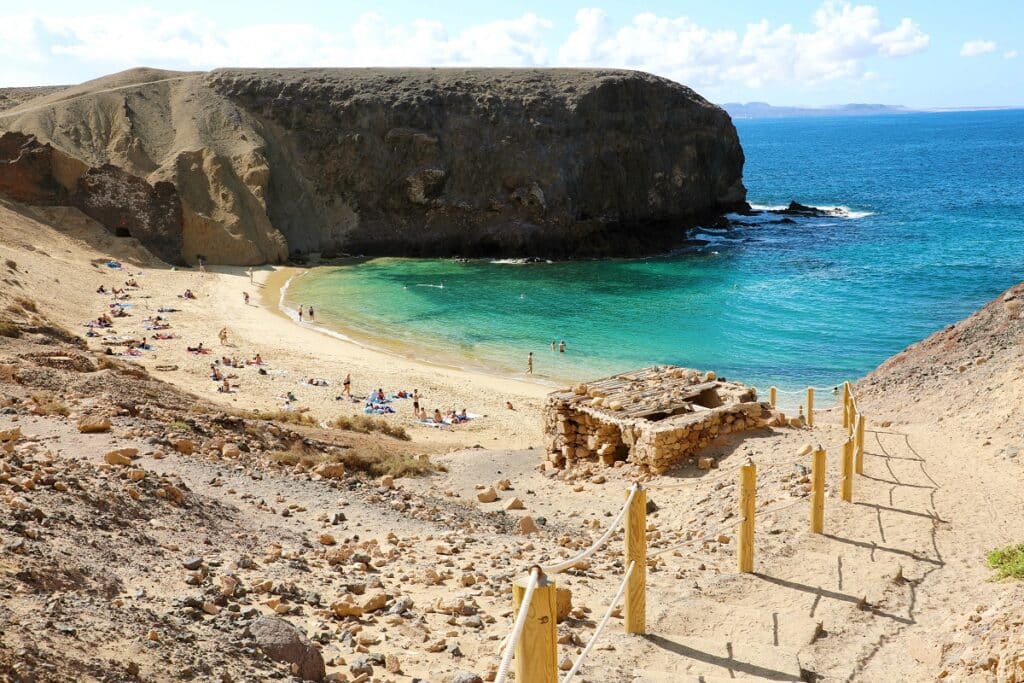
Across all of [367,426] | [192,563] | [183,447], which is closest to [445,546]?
[192,563]

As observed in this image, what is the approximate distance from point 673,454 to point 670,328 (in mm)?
25822

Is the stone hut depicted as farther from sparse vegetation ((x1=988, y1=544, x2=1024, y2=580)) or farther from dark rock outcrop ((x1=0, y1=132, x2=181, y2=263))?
dark rock outcrop ((x1=0, y1=132, x2=181, y2=263))

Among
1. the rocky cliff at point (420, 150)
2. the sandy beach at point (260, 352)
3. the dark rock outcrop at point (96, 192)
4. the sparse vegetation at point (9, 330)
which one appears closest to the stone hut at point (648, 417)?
the sandy beach at point (260, 352)

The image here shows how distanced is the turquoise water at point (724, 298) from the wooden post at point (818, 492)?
21165 mm

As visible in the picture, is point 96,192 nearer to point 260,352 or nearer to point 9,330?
point 260,352

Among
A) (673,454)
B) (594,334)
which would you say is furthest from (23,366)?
(594,334)

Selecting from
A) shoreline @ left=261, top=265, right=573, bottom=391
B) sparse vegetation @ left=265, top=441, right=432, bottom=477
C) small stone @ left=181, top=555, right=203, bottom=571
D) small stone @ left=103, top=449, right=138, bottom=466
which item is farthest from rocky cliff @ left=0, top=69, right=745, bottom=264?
small stone @ left=181, top=555, right=203, bottom=571

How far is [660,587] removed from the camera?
28.3 ft

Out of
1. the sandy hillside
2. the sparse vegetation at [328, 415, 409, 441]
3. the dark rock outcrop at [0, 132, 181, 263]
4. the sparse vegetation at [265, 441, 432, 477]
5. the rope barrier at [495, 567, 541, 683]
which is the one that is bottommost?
the sparse vegetation at [328, 415, 409, 441]

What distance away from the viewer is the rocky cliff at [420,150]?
188 feet

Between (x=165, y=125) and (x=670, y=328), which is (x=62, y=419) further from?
(x=165, y=125)

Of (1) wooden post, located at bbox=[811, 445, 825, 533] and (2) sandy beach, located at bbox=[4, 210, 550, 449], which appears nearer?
(1) wooden post, located at bbox=[811, 445, 825, 533]

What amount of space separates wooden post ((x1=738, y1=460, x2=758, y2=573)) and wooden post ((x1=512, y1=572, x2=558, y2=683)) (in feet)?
13.5

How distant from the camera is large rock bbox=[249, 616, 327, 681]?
6.53 m
